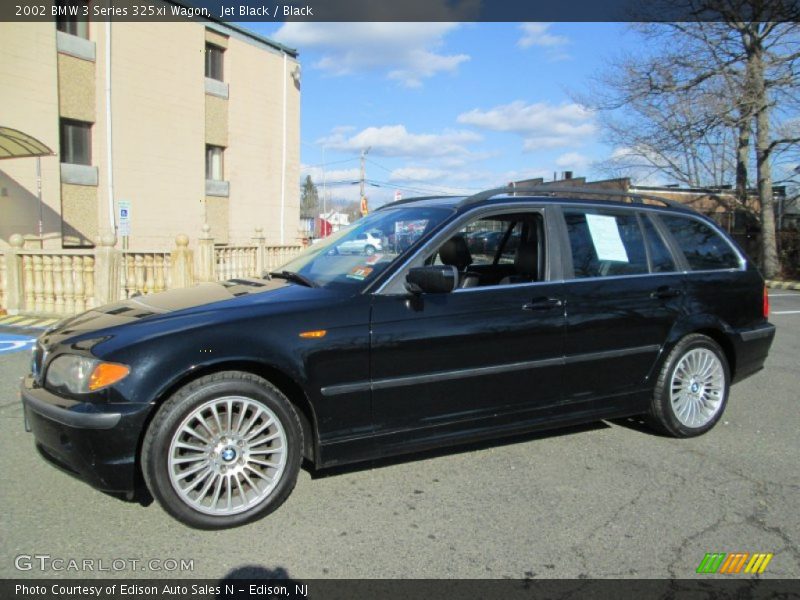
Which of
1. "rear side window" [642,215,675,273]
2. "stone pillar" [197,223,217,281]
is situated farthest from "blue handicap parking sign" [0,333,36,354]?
"rear side window" [642,215,675,273]

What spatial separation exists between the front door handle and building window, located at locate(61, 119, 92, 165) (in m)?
16.4

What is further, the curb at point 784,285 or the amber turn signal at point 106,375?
the curb at point 784,285

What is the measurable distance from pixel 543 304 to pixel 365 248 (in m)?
1.23

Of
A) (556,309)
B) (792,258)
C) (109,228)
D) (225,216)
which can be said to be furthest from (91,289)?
(792,258)

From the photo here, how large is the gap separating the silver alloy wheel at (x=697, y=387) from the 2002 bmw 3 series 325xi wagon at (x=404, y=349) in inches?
0.6

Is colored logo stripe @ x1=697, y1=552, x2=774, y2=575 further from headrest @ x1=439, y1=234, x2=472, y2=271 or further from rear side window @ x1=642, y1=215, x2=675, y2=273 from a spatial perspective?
headrest @ x1=439, y1=234, x2=472, y2=271

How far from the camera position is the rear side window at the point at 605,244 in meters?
4.19

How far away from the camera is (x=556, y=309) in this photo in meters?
3.93

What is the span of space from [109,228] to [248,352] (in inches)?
647

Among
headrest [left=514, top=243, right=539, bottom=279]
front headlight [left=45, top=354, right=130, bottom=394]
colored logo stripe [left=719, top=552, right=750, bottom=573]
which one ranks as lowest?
colored logo stripe [left=719, top=552, right=750, bottom=573]

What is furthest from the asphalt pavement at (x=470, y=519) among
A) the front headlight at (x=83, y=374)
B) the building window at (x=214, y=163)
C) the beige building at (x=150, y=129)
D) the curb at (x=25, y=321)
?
the building window at (x=214, y=163)

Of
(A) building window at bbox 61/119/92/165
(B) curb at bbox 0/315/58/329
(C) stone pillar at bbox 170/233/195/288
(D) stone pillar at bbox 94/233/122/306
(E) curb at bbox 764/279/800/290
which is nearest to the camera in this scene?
(B) curb at bbox 0/315/58/329

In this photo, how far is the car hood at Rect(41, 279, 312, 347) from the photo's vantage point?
3.30 m

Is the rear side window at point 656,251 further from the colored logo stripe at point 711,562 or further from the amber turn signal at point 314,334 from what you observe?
the amber turn signal at point 314,334
